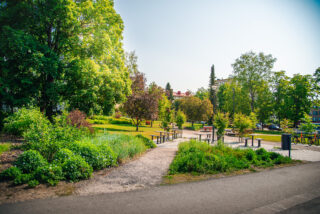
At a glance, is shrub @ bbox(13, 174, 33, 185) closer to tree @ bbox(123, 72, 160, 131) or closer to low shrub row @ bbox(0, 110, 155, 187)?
low shrub row @ bbox(0, 110, 155, 187)

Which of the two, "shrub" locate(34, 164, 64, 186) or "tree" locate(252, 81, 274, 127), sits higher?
"tree" locate(252, 81, 274, 127)

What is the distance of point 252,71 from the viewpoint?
38125mm

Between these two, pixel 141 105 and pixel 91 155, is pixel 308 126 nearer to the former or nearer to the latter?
pixel 141 105

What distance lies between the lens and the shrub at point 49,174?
4.70 metres

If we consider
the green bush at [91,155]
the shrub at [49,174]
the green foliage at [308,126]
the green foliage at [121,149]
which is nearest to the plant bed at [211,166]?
the green foliage at [121,149]

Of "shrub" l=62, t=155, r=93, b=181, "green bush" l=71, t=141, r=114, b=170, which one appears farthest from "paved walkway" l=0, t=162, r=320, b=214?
"green bush" l=71, t=141, r=114, b=170

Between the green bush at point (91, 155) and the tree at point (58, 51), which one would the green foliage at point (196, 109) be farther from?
the green bush at point (91, 155)

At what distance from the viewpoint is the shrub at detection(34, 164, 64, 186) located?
470 cm

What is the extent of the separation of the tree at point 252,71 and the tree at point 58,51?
32.5 metres

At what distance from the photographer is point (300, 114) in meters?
35.5

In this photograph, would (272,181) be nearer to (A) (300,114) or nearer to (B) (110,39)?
(B) (110,39)

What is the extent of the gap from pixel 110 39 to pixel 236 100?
35.7 meters

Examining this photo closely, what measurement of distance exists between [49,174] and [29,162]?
83 centimetres

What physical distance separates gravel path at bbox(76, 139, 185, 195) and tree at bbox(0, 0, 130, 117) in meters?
7.92
